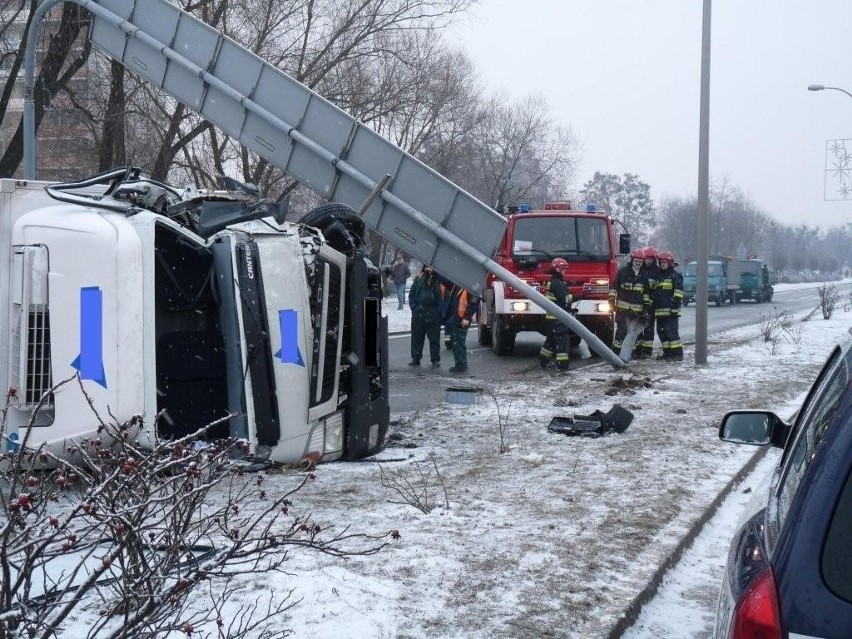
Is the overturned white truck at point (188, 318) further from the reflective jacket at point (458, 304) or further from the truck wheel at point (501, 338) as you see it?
the truck wheel at point (501, 338)

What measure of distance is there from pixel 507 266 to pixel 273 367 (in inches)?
406

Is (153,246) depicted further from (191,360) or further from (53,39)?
(53,39)

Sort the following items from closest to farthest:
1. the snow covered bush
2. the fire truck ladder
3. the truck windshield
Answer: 1. the snow covered bush
2. the fire truck ladder
3. the truck windshield

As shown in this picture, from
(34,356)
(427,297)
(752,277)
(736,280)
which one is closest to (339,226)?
(34,356)

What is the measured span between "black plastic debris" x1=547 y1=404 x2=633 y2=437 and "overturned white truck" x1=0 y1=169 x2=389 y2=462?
173 cm

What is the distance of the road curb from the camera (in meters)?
4.08

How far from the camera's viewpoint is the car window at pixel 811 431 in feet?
7.33

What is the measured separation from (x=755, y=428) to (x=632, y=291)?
11605mm

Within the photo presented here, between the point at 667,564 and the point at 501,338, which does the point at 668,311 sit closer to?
the point at 501,338

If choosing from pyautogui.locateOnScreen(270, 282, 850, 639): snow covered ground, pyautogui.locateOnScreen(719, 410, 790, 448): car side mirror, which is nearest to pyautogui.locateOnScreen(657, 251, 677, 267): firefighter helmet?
pyautogui.locateOnScreen(270, 282, 850, 639): snow covered ground

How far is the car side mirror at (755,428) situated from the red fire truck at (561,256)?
1197cm

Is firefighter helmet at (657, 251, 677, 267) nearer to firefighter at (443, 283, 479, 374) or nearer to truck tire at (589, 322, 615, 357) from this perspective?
truck tire at (589, 322, 615, 357)

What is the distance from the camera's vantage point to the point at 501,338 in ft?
54.6

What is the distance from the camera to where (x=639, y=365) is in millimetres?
14664
